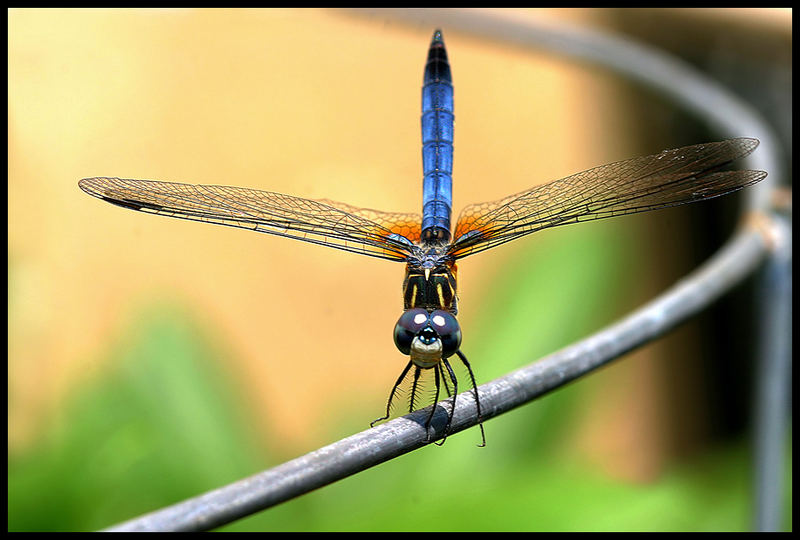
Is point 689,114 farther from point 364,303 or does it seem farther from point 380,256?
point 380,256

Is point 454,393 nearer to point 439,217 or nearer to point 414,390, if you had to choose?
point 414,390

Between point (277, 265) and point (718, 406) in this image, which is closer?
point (277, 265)

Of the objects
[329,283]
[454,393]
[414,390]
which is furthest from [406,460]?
[454,393]

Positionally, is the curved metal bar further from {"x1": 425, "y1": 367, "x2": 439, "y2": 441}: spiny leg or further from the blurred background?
the blurred background

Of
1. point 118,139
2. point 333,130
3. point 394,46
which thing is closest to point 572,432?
point 333,130

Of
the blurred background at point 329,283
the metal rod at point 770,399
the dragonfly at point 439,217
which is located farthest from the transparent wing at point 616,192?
the blurred background at point 329,283
